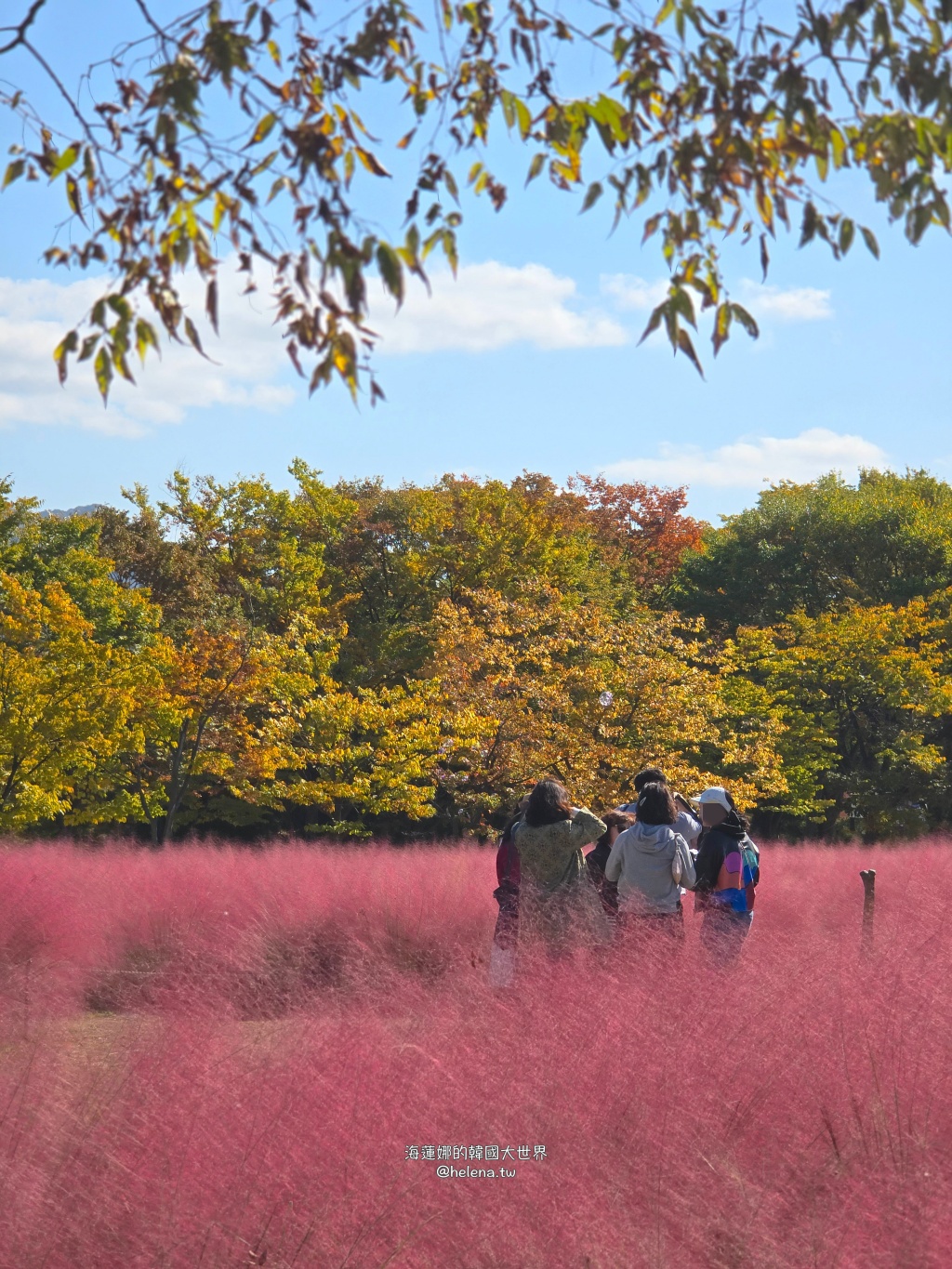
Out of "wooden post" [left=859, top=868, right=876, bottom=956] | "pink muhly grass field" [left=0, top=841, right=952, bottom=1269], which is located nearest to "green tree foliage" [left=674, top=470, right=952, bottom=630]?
"wooden post" [left=859, top=868, right=876, bottom=956]

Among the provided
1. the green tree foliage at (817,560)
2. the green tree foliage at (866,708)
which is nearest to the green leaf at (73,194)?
the green tree foliage at (866,708)

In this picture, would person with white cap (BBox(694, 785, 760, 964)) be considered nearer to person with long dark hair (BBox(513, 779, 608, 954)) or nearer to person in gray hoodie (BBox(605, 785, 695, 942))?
person in gray hoodie (BBox(605, 785, 695, 942))

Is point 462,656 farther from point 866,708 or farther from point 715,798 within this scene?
point 715,798

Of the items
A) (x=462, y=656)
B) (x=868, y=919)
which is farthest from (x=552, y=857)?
(x=462, y=656)

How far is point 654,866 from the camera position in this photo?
634 cm

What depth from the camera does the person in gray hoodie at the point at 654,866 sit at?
6.28 metres

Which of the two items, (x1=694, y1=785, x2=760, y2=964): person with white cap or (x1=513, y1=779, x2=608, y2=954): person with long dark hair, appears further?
(x1=513, y1=779, x2=608, y2=954): person with long dark hair

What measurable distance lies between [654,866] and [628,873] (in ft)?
0.50

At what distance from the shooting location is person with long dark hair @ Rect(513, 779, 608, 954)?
638 centimetres

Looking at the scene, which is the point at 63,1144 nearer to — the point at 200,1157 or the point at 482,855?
the point at 200,1157

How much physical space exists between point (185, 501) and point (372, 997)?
2840 cm

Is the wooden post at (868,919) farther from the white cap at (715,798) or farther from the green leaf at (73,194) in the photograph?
the green leaf at (73,194)

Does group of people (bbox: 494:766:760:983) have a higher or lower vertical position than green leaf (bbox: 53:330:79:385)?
lower

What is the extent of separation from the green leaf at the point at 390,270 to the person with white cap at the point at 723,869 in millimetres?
3932
